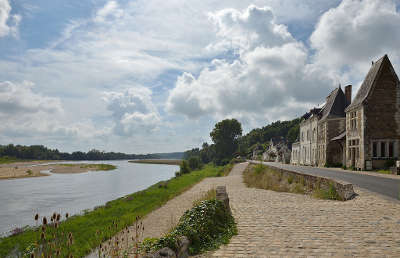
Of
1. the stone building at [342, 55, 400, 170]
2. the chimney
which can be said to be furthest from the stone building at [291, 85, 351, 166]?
the stone building at [342, 55, 400, 170]

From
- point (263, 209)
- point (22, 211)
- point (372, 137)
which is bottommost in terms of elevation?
point (22, 211)

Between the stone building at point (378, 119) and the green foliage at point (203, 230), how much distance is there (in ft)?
61.8

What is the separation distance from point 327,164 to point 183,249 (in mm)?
27861

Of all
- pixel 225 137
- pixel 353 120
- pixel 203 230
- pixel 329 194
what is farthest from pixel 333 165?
pixel 225 137

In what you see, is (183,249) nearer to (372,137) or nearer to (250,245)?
(250,245)

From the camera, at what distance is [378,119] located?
2220 cm

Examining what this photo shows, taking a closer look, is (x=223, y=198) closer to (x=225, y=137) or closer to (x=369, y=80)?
(x=369, y=80)

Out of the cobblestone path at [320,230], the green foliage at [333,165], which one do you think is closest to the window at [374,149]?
the green foliage at [333,165]

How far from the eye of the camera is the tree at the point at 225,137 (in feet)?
276

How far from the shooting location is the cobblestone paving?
5.01 metres

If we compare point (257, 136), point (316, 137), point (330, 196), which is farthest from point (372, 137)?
point (257, 136)

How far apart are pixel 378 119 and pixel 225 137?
208 ft

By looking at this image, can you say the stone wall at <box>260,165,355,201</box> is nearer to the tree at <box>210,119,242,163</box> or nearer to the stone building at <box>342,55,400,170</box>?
the stone building at <box>342,55,400,170</box>

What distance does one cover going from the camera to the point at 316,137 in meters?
33.3
